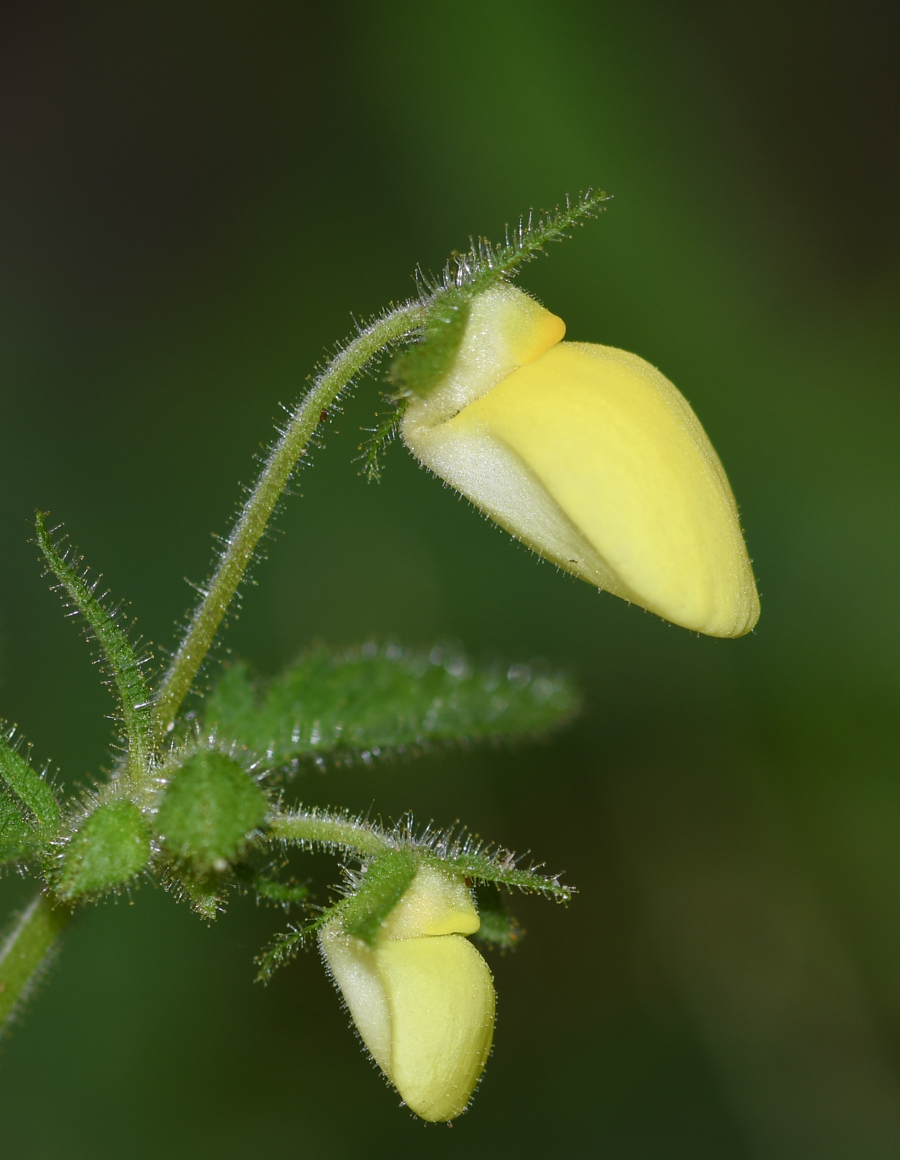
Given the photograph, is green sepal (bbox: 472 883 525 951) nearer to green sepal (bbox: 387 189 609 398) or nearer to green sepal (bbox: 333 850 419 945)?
green sepal (bbox: 333 850 419 945)

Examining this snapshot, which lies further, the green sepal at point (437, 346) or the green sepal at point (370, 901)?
the green sepal at point (437, 346)

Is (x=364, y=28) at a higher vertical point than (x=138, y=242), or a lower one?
higher

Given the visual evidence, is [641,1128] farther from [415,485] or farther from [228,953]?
[415,485]

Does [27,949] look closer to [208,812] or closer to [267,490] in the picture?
[208,812]

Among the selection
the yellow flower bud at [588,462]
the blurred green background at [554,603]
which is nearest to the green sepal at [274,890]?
the yellow flower bud at [588,462]

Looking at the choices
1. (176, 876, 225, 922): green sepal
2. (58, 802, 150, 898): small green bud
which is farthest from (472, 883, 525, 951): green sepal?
(58, 802, 150, 898): small green bud

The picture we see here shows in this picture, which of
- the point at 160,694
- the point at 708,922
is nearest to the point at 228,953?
the point at 708,922

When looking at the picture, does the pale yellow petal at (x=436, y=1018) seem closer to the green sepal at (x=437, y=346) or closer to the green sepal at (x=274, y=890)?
the green sepal at (x=274, y=890)
